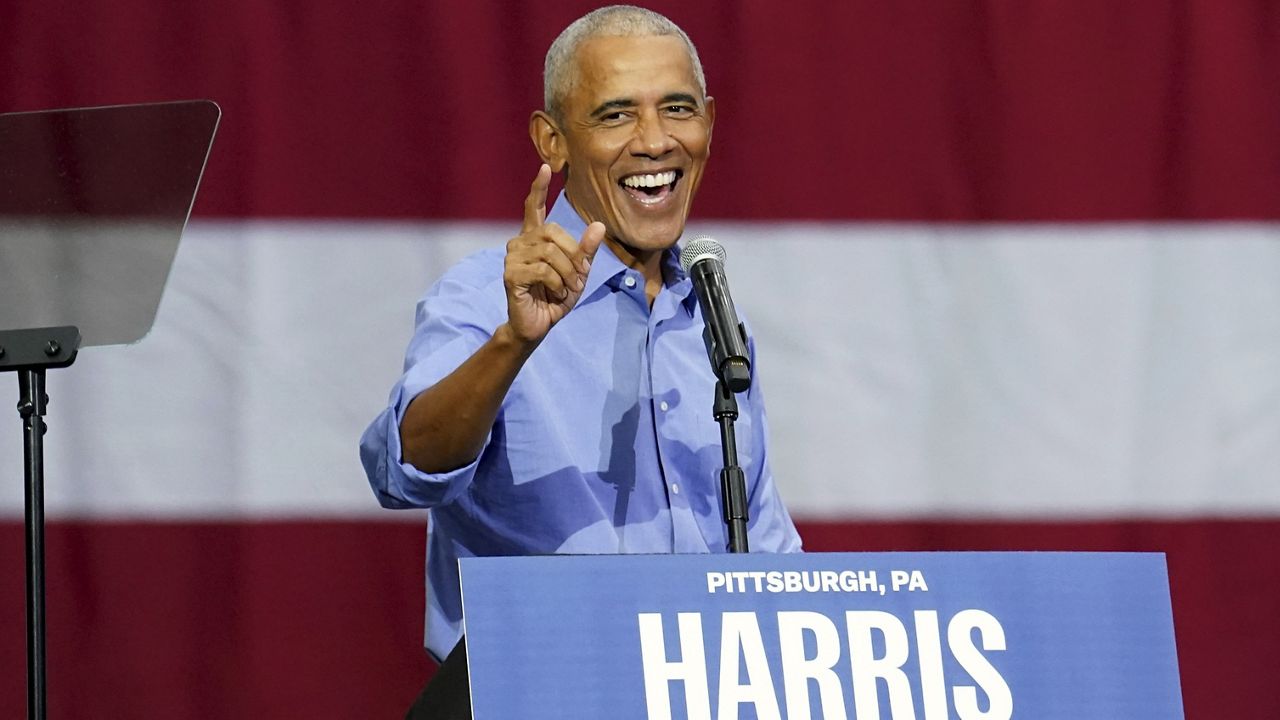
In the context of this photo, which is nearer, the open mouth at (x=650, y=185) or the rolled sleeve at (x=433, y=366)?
the rolled sleeve at (x=433, y=366)

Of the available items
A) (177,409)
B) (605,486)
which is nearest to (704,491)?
(605,486)

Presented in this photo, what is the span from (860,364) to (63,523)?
1148 millimetres

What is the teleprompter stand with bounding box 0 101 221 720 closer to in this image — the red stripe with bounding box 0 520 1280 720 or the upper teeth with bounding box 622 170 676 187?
the upper teeth with bounding box 622 170 676 187

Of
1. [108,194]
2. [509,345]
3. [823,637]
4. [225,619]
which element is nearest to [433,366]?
[509,345]

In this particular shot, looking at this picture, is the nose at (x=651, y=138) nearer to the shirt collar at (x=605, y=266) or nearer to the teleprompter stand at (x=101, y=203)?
the shirt collar at (x=605, y=266)

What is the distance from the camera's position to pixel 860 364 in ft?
7.75

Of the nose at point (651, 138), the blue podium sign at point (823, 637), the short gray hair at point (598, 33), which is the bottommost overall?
the blue podium sign at point (823, 637)

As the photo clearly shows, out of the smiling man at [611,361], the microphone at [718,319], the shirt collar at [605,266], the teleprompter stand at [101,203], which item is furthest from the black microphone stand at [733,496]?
the teleprompter stand at [101,203]

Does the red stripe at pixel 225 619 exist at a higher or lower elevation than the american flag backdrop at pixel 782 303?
lower

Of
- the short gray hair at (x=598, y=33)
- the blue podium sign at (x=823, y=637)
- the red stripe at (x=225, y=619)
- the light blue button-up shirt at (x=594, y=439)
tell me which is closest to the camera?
the blue podium sign at (x=823, y=637)

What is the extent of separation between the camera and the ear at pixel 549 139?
1774 mm

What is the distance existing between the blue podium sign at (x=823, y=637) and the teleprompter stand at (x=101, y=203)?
2.08 ft

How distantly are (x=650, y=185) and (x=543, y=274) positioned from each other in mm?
462

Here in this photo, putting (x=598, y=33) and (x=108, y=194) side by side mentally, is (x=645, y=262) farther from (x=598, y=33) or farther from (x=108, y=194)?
(x=108, y=194)
